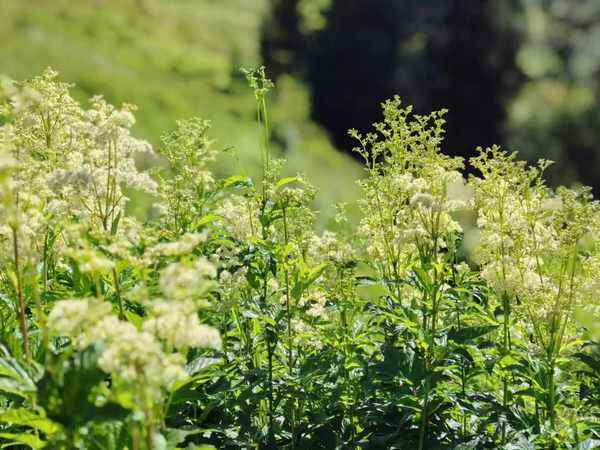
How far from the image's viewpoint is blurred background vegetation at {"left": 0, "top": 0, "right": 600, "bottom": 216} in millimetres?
26078

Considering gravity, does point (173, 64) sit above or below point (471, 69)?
above

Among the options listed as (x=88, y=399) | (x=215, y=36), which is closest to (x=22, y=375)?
(x=88, y=399)

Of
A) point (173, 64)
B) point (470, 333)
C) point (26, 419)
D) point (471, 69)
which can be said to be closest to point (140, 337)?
point (26, 419)

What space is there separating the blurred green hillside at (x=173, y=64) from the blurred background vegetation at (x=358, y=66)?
8 cm

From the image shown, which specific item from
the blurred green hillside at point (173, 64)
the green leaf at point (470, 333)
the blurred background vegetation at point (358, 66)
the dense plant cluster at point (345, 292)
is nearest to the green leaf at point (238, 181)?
the dense plant cluster at point (345, 292)

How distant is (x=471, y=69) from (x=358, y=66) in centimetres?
441

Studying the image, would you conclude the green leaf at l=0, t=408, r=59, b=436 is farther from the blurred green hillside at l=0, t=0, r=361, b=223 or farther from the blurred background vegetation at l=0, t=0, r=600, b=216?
the blurred background vegetation at l=0, t=0, r=600, b=216

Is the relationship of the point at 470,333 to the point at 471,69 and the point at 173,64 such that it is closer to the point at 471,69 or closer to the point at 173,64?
the point at 471,69

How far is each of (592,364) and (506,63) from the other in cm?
2717

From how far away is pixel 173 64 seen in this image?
2898 centimetres

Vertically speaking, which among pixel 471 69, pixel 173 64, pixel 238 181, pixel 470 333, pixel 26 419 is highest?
pixel 173 64

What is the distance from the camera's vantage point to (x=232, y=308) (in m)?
3.42

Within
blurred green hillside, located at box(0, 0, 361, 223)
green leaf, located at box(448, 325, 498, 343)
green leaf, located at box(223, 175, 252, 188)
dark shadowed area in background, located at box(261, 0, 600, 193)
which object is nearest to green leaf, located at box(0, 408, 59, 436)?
green leaf, located at box(223, 175, 252, 188)

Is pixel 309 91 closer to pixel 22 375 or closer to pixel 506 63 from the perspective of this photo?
pixel 506 63
